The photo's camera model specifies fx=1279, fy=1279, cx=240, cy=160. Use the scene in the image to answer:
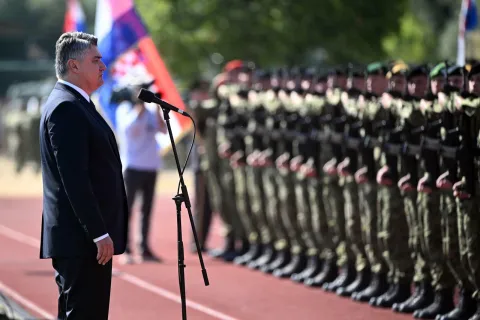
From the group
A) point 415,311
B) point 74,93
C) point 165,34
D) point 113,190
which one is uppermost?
point 165,34

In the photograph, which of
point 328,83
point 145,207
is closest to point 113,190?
point 328,83

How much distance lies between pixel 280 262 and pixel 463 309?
12.4 ft

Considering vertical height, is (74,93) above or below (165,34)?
below

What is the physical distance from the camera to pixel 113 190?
22.0ft

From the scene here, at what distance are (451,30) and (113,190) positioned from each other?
38.3 meters

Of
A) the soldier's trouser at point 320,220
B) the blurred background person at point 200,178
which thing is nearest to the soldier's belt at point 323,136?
the soldier's trouser at point 320,220

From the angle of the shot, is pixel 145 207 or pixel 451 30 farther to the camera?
pixel 451 30

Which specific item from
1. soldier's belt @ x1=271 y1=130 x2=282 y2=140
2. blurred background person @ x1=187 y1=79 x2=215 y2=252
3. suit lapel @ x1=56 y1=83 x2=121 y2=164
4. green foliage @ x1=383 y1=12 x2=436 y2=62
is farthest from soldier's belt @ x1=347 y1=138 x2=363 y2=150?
green foliage @ x1=383 y1=12 x2=436 y2=62

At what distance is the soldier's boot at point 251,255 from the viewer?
13930 millimetres

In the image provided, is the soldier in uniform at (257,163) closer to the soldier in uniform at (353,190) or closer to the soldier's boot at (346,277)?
the soldier's boot at (346,277)

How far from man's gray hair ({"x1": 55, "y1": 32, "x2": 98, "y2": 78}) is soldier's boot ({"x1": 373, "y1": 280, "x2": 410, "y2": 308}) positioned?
183 inches

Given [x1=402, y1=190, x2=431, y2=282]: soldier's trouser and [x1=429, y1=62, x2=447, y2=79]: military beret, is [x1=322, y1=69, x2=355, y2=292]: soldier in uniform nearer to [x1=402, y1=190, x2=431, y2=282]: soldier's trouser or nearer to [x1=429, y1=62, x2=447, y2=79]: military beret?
[x1=402, y1=190, x2=431, y2=282]: soldier's trouser

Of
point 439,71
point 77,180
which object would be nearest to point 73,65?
point 77,180

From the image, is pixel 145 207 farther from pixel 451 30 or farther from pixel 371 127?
pixel 451 30
